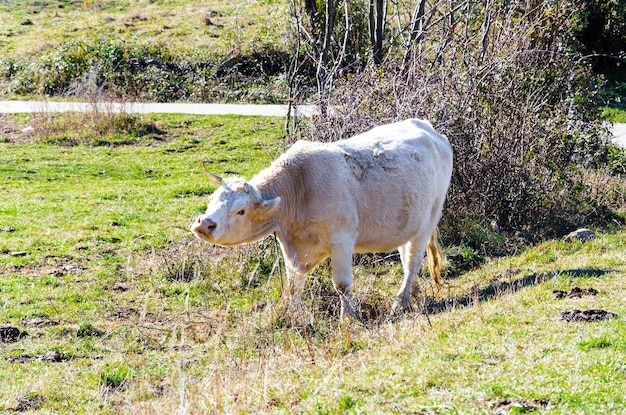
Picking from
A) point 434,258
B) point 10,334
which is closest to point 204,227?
Result: point 10,334

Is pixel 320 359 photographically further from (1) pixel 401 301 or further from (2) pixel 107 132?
(2) pixel 107 132

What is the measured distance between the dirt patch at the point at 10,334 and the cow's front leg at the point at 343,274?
331 cm

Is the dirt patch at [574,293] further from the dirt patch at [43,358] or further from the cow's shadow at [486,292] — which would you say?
the dirt patch at [43,358]

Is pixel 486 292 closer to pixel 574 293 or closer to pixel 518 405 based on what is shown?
pixel 574 293

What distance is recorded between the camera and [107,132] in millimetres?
20641

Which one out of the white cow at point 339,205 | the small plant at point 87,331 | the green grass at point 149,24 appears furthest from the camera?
the green grass at point 149,24

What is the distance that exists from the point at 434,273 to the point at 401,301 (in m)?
1.16

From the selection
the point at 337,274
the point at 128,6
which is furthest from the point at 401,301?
the point at 128,6

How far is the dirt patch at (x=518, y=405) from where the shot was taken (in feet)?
17.0

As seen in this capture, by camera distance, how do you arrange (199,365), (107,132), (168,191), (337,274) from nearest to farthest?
(199,365)
(337,274)
(168,191)
(107,132)

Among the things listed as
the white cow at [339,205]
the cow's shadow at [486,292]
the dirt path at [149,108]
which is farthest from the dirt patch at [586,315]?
the dirt path at [149,108]

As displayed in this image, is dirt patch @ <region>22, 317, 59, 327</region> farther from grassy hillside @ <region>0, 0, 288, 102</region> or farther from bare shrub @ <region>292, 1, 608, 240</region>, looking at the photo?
grassy hillside @ <region>0, 0, 288, 102</region>

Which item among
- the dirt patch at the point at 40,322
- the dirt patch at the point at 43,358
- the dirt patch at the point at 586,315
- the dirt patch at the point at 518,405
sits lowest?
the dirt patch at the point at 40,322

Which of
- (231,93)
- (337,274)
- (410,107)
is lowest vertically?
(231,93)
